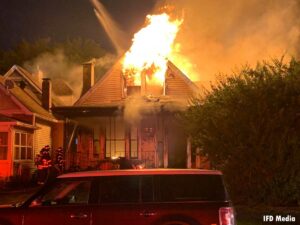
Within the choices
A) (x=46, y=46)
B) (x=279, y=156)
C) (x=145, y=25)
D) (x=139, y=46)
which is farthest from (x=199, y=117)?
(x=46, y=46)

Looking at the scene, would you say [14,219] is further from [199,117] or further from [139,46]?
[139,46]

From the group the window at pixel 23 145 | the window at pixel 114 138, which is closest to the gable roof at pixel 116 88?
the window at pixel 114 138

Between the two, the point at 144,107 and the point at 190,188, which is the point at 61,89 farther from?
the point at 190,188

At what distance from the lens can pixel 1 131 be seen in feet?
69.7

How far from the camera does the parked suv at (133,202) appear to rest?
23.4 ft

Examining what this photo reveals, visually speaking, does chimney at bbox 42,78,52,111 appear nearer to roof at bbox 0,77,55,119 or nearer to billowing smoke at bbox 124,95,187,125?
roof at bbox 0,77,55,119

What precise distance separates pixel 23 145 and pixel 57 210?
54.4 ft

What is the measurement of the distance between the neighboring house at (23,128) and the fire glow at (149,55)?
4.69m

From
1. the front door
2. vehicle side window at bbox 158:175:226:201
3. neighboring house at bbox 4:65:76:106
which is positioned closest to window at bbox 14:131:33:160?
neighboring house at bbox 4:65:76:106

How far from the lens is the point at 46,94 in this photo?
1065 inches

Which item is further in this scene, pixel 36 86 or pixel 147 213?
pixel 36 86

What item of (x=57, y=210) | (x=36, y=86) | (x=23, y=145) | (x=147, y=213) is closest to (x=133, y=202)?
(x=147, y=213)

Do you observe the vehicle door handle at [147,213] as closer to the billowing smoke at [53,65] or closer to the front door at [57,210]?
the front door at [57,210]

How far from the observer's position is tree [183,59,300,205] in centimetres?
1315
